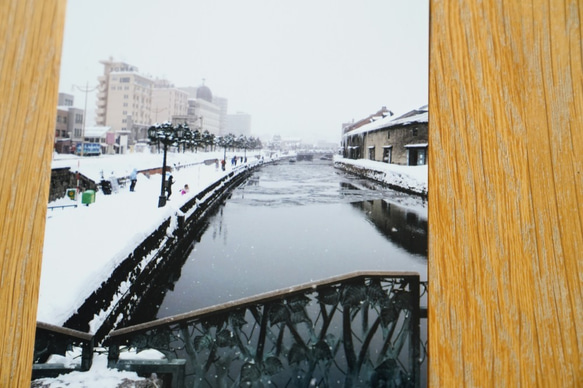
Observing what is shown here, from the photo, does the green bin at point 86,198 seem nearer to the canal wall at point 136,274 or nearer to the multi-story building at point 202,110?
the canal wall at point 136,274

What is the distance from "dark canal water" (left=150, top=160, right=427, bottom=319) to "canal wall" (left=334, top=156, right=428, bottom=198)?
37.4 inches

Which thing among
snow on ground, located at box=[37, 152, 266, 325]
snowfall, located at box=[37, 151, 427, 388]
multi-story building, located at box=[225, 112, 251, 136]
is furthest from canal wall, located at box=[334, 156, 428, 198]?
multi-story building, located at box=[225, 112, 251, 136]

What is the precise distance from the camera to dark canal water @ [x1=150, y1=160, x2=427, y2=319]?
5.14 metres

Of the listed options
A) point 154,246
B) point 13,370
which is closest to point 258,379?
point 13,370

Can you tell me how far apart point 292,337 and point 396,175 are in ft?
51.1

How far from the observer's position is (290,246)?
747 centimetres

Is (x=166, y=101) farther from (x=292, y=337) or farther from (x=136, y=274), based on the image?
(x=292, y=337)

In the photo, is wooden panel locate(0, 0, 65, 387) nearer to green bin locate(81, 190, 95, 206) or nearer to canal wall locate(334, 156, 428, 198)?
green bin locate(81, 190, 95, 206)

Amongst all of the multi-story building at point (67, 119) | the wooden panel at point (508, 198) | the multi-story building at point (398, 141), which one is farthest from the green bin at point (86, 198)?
the multi-story building at point (398, 141)

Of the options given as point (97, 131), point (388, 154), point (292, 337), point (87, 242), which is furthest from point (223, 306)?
point (97, 131)

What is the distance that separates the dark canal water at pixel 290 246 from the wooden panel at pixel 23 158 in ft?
12.8

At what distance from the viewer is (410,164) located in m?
14.5

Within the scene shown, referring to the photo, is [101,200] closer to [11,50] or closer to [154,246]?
[154,246]

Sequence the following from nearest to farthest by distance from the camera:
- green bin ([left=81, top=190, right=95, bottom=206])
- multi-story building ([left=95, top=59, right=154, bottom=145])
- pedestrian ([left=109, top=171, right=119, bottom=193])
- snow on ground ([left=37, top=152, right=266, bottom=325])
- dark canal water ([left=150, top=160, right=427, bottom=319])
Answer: snow on ground ([left=37, top=152, right=266, bottom=325]) < dark canal water ([left=150, top=160, right=427, bottom=319]) < green bin ([left=81, top=190, right=95, bottom=206]) < pedestrian ([left=109, top=171, right=119, bottom=193]) < multi-story building ([left=95, top=59, right=154, bottom=145])
